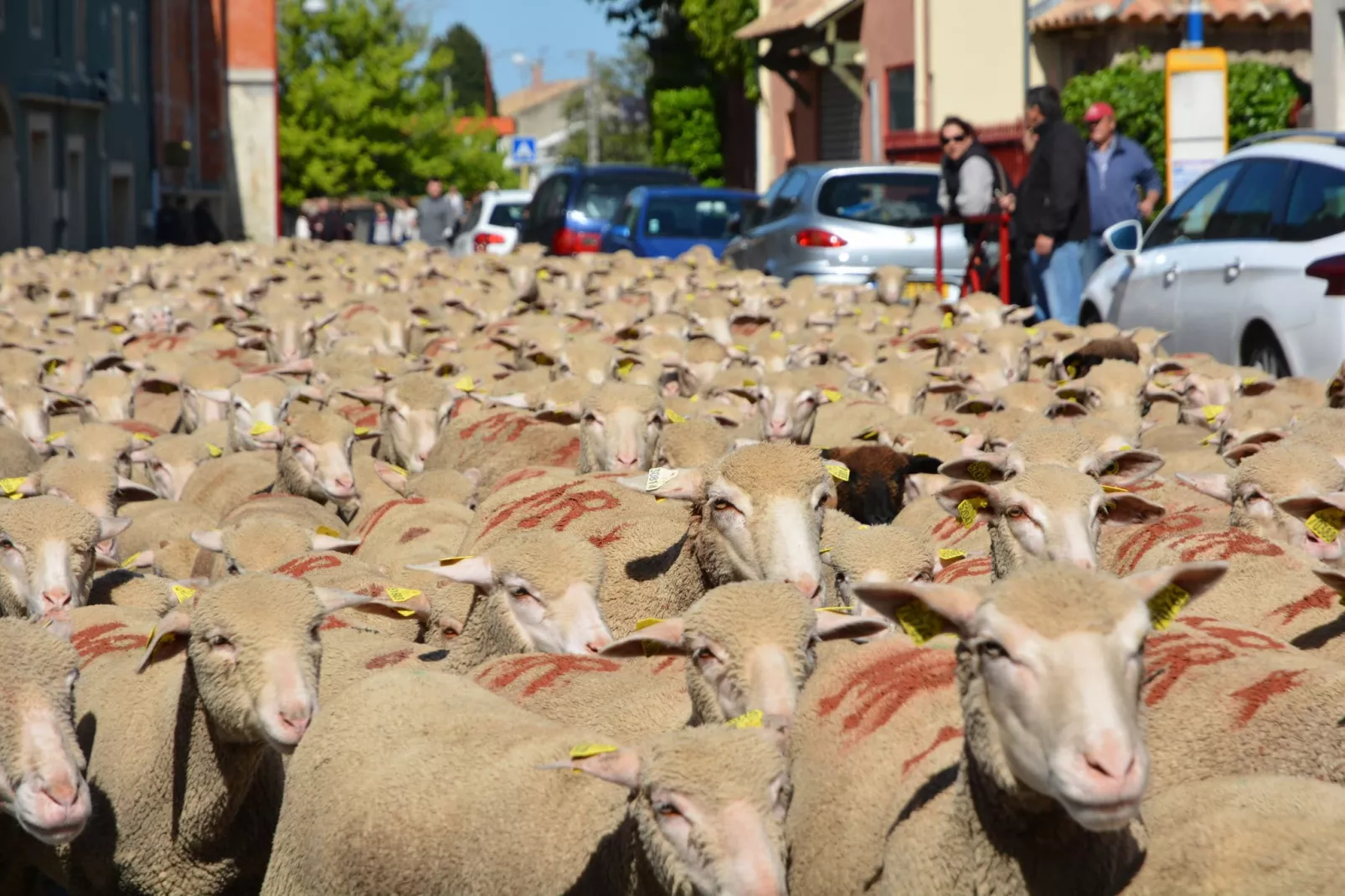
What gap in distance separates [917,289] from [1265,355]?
6.03 metres

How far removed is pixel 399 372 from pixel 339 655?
5.97m

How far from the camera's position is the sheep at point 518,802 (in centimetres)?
372

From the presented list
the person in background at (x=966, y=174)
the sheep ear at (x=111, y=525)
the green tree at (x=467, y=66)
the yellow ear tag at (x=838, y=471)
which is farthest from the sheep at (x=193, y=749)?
the green tree at (x=467, y=66)

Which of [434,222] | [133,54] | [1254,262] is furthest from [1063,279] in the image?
[133,54]

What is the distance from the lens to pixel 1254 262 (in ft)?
32.7

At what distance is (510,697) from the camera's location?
4957 millimetres

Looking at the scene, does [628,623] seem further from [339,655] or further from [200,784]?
[200,784]

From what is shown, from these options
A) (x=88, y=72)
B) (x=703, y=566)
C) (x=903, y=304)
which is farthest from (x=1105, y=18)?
(x=88, y=72)

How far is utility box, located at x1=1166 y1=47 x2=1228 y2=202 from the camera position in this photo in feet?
50.1

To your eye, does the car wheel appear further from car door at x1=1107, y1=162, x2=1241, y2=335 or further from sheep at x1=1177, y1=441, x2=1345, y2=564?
sheep at x1=1177, y1=441, x2=1345, y2=564

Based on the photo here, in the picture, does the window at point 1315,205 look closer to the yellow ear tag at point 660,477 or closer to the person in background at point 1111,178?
the person in background at point 1111,178

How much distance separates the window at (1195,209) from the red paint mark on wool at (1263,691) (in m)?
6.86

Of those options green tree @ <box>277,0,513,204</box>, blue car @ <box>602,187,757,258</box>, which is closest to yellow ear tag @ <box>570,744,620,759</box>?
blue car @ <box>602,187,757,258</box>

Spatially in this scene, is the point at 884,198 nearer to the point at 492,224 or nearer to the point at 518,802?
the point at 518,802
